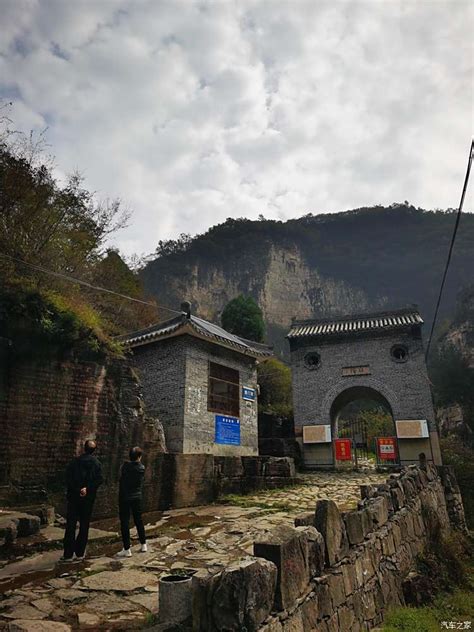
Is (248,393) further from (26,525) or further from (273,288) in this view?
(273,288)

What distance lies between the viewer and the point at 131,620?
3.65 metres

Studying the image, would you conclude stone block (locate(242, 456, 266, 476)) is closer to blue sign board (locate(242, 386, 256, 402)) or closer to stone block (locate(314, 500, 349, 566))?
blue sign board (locate(242, 386, 256, 402))

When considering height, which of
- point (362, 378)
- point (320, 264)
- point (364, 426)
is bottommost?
point (364, 426)

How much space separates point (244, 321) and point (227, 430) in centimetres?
1307

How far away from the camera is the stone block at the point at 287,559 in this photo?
10.5ft

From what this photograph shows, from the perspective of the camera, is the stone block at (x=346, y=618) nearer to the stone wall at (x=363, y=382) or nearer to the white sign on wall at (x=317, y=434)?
the stone wall at (x=363, y=382)

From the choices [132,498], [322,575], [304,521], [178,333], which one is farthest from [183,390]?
[322,575]

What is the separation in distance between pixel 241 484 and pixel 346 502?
142 inches

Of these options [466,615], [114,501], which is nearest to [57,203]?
[114,501]

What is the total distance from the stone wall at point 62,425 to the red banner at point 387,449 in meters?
13.8

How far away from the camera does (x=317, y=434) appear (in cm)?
2202

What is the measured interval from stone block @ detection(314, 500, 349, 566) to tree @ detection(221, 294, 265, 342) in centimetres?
2326

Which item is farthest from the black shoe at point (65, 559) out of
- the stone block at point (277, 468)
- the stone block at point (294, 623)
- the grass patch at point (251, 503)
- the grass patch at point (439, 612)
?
the stone block at point (277, 468)

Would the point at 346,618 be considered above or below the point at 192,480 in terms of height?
below
